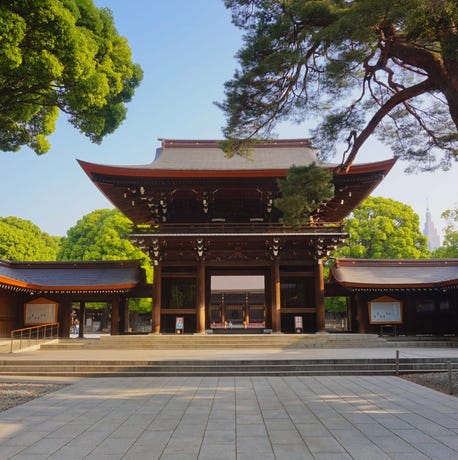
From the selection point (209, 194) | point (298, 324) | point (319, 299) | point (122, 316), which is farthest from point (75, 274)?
point (319, 299)

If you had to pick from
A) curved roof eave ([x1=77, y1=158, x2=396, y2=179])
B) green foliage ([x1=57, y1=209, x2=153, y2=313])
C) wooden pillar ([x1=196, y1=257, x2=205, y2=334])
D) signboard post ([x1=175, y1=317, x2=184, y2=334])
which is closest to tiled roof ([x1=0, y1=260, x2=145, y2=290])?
signboard post ([x1=175, y1=317, x2=184, y2=334])

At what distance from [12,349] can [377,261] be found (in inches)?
775

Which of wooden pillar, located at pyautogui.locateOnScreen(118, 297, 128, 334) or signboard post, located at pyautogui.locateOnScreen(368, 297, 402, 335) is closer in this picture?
signboard post, located at pyautogui.locateOnScreen(368, 297, 402, 335)

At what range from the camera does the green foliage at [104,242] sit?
113 feet

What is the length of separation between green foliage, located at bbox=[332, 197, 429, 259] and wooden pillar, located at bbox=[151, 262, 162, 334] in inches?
797

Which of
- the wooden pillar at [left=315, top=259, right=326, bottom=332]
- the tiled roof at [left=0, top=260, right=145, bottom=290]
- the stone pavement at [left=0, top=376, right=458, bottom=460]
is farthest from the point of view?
the tiled roof at [left=0, top=260, right=145, bottom=290]

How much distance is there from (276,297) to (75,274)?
11811 mm

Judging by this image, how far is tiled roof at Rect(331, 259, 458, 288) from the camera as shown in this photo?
21.8m

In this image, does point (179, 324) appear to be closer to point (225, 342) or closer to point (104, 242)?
point (225, 342)

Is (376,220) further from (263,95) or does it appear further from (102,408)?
(102,408)

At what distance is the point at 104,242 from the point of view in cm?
3556

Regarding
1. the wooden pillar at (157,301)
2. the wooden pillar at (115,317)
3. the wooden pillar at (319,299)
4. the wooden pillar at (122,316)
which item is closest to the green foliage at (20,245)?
the wooden pillar at (122,316)

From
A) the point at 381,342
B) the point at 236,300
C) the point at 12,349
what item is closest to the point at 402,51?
the point at 381,342

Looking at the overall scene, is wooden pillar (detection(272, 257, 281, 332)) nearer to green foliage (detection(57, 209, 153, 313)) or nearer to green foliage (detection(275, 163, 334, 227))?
green foliage (detection(275, 163, 334, 227))
